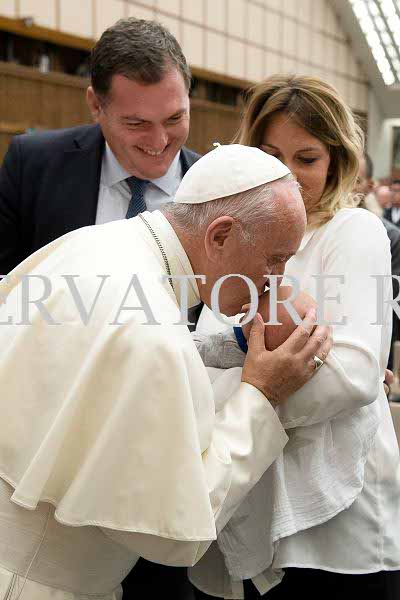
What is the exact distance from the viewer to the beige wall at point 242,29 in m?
10.3

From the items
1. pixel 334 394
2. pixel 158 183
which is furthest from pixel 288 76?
pixel 334 394

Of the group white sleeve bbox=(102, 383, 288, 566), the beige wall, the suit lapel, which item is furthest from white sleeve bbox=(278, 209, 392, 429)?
the beige wall

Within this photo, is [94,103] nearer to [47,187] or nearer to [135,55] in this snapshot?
[135,55]

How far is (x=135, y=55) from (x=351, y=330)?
4.79 ft

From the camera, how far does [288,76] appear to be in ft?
8.00

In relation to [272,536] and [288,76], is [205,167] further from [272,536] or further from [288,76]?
[272,536]

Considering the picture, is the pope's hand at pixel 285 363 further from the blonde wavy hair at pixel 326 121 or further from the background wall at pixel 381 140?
the background wall at pixel 381 140

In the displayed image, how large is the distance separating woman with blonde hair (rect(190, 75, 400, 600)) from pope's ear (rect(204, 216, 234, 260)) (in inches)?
14.9

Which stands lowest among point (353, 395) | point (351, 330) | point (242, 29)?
point (353, 395)

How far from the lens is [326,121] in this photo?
235 cm

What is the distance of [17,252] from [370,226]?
1650 millimetres

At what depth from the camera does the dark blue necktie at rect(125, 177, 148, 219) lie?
3.00 meters

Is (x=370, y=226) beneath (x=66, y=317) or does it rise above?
above

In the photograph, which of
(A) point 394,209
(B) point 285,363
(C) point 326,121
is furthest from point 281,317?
(A) point 394,209
